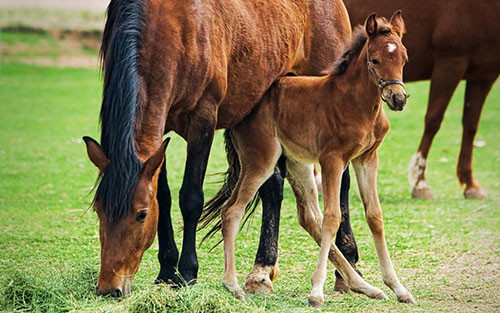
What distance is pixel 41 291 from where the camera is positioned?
16.3 ft

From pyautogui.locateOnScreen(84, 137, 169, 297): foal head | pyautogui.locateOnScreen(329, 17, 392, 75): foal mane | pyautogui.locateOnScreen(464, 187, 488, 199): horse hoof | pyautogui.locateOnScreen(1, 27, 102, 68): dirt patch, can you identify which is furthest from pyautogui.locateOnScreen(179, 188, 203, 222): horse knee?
pyautogui.locateOnScreen(1, 27, 102, 68): dirt patch

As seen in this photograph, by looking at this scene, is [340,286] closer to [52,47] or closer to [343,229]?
[343,229]

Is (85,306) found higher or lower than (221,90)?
lower

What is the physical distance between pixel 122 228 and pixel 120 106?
0.70 metres

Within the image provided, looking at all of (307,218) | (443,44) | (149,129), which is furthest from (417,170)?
(149,129)

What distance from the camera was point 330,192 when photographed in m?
5.20

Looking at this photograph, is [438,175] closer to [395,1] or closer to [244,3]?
[395,1]

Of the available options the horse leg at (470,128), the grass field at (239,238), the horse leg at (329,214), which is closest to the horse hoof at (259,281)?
the grass field at (239,238)

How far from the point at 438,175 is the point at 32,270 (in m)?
7.00

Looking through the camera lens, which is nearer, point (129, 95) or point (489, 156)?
point (129, 95)

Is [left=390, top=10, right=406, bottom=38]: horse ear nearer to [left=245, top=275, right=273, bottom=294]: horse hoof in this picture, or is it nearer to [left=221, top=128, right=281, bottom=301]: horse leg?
[left=221, top=128, right=281, bottom=301]: horse leg

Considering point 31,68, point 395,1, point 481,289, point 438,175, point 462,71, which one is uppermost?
point 395,1

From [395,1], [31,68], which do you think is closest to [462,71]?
[395,1]

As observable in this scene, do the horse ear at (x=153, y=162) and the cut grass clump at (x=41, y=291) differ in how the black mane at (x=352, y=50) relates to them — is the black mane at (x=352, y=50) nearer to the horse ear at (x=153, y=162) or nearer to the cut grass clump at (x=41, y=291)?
the horse ear at (x=153, y=162)
